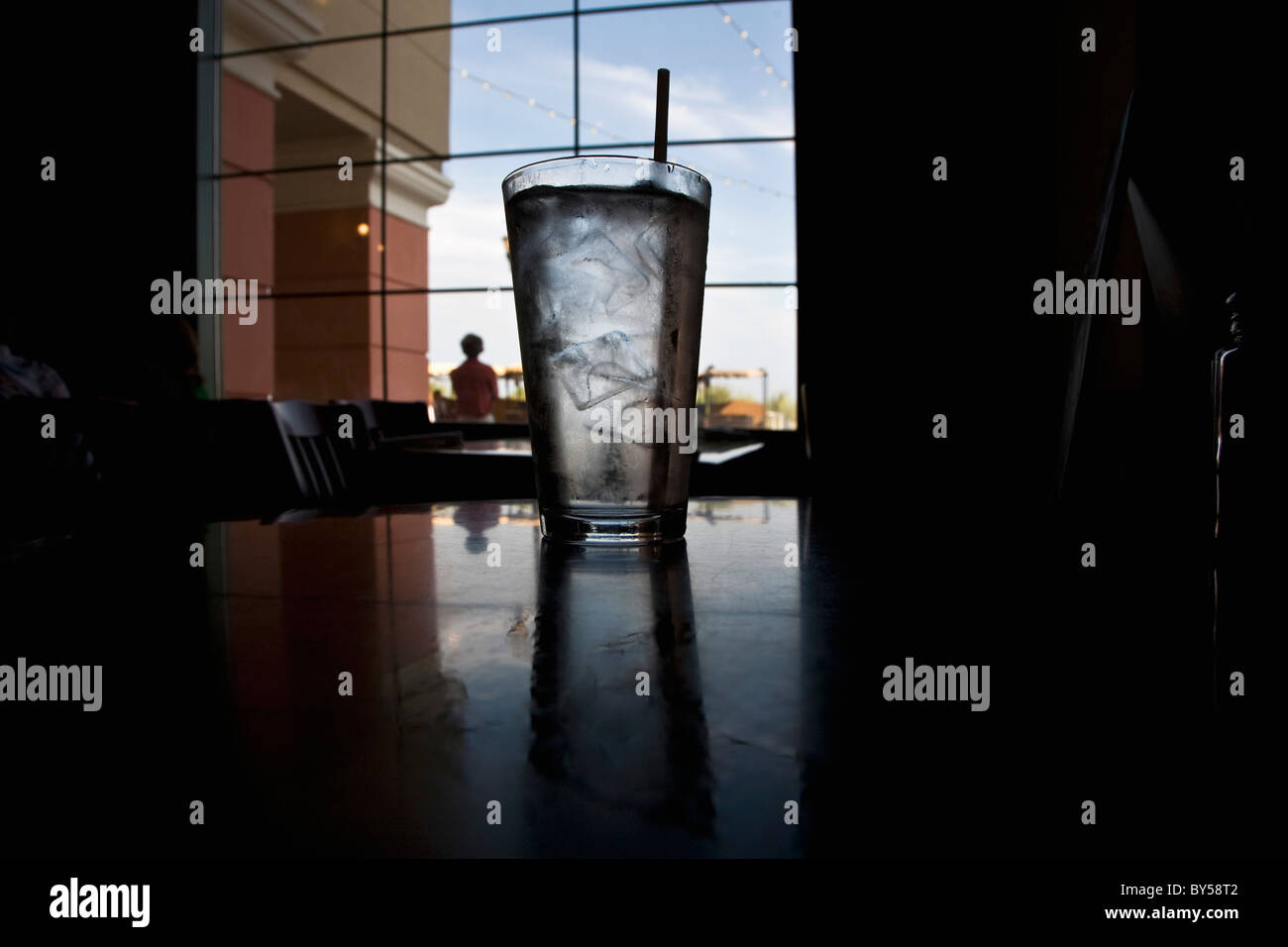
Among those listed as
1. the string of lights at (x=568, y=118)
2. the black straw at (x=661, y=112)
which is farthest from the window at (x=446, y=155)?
the black straw at (x=661, y=112)

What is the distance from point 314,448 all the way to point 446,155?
4.49 m

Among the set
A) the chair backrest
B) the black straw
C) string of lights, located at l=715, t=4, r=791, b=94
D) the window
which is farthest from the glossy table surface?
string of lights, located at l=715, t=4, r=791, b=94

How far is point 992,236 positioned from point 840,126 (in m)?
1.14

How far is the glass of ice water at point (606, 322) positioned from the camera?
460 mm

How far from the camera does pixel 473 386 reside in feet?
21.3

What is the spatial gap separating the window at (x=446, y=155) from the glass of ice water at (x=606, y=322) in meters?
3.43

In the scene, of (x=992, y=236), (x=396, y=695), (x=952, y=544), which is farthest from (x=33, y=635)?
(x=992, y=236)

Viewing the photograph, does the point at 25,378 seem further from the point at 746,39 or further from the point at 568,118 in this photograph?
the point at 746,39

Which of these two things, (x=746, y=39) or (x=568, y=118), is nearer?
(x=746, y=39)

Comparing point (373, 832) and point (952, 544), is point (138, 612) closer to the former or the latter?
point (373, 832)

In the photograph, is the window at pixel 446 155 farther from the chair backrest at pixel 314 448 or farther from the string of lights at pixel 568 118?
the chair backrest at pixel 314 448

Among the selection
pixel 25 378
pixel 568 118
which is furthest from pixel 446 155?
pixel 25 378

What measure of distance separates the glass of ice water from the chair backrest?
38.5 inches
